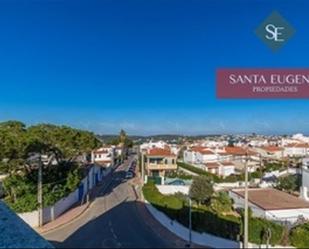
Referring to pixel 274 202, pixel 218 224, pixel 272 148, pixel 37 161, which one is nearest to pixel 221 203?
pixel 274 202

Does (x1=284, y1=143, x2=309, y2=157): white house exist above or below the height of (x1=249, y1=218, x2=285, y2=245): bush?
above

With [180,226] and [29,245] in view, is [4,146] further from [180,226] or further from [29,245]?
[29,245]

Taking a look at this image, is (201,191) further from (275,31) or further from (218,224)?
(275,31)

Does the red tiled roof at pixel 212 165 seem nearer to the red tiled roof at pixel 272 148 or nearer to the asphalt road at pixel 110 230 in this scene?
the red tiled roof at pixel 272 148

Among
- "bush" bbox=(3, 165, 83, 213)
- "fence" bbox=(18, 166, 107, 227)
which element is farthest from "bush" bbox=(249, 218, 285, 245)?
"bush" bbox=(3, 165, 83, 213)

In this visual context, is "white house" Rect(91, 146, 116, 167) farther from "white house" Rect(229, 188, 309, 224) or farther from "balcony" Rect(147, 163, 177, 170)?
"white house" Rect(229, 188, 309, 224)

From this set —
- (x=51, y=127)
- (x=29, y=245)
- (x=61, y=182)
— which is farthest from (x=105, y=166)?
(x=29, y=245)

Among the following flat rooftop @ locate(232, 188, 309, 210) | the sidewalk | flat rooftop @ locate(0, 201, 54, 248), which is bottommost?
the sidewalk
